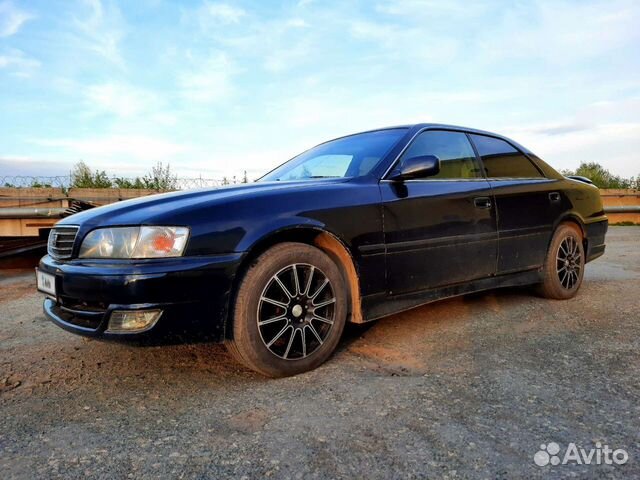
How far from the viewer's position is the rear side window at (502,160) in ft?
12.2

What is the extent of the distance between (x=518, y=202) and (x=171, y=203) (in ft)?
8.93

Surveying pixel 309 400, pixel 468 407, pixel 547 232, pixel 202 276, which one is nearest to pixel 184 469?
pixel 309 400

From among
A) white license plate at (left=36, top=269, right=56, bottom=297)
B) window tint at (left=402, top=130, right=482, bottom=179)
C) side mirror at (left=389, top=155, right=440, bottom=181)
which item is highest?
window tint at (left=402, top=130, right=482, bottom=179)

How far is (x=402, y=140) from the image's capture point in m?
3.16

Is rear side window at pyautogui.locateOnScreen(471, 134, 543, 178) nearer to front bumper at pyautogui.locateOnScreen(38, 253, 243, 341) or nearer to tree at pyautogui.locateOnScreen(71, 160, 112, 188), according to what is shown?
front bumper at pyautogui.locateOnScreen(38, 253, 243, 341)

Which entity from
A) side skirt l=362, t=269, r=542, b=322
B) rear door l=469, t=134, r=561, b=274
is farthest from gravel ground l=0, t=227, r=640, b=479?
rear door l=469, t=134, r=561, b=274

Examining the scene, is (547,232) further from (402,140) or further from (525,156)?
(402,140)

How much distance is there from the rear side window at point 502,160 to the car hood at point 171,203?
163 cm

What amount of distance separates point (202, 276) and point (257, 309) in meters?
0.33

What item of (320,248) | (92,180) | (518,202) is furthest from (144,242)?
(92,180)

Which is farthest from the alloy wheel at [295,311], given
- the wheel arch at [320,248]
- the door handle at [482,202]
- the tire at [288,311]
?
the door handle at [482,202]

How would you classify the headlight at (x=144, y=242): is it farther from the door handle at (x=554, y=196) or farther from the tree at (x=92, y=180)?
the tree at (x=92, y=180)

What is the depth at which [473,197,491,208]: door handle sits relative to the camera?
11.0 feet

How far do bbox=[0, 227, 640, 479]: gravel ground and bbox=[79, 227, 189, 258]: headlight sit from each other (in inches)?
27.9
